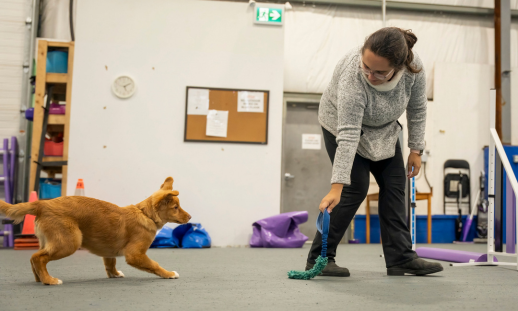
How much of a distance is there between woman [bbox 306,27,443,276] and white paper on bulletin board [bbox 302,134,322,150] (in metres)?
3.58

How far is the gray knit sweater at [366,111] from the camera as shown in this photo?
1865 millimetres

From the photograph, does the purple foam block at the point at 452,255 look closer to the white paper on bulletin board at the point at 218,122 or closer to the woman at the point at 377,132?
the woman at the point at 377,132

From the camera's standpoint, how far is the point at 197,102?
475 centimetres

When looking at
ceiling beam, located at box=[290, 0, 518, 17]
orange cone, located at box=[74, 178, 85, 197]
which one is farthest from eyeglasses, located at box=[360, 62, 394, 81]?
ceiling beam, located at box=[290, 0, 518, 17]

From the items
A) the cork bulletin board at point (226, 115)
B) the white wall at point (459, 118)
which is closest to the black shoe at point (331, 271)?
the cork bulletin board at point (226, 115)

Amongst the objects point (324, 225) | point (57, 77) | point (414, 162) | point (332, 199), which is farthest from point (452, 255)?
point (57, 77)

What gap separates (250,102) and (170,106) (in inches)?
33.7

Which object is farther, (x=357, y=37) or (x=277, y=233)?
(x=357, y=37)

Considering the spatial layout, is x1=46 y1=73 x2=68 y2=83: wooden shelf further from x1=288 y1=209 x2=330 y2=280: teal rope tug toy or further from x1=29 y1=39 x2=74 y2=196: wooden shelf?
x1=288 y1=209 x2=330 y2=280: teal rope tug toy

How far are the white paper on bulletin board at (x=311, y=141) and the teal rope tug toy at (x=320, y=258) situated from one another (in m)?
3.85

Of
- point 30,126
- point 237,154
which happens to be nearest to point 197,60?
point 237,154

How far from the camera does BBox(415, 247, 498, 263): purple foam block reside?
304 cm

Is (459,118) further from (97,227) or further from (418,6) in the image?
(97,227)

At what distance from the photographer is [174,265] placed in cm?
284
